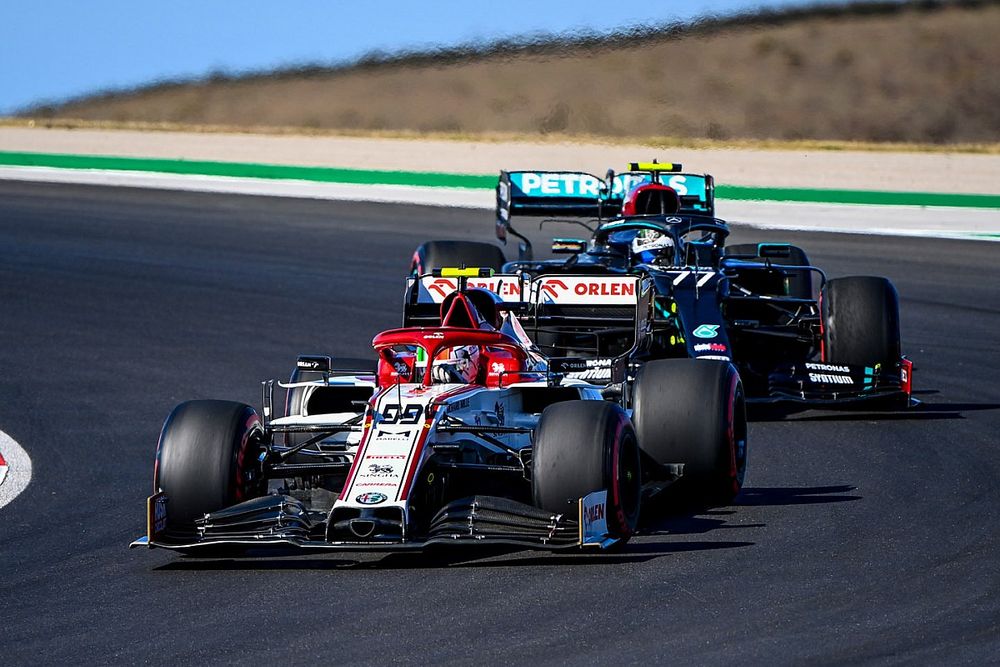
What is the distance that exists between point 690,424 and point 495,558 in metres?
1.81

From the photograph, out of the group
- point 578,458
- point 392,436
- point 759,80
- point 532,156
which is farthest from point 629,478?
point 532,156

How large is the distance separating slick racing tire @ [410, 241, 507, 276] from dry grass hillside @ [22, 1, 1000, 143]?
14505 millimetres

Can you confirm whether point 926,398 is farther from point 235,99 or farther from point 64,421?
point 235,99

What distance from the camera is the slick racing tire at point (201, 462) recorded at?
30.2ft

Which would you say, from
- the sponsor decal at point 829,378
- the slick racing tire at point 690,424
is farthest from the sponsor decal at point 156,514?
the sponsor decal at point 829,378

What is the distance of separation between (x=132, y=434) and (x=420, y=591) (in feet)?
19.1

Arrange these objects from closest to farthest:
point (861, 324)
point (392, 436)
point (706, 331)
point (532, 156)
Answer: point (392, 436) → point (706, 331) → point (861, 324) → point (532, 156)

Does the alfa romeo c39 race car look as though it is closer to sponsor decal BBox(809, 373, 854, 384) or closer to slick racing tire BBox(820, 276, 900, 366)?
sponsor decal BBox(809, 373, 854, 384)

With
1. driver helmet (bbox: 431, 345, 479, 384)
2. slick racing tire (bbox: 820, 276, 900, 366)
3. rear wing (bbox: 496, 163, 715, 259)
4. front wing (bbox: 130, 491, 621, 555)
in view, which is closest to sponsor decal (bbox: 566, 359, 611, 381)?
driver helmet (bbox: 431, 345, 479, 384)

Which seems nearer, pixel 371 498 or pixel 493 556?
pixel 371 498

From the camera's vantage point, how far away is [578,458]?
895cm

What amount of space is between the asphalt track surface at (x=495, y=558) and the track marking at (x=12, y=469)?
0.14 m

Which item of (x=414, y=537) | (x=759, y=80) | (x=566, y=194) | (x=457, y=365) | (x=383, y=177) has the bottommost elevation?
(x=414, y=537)

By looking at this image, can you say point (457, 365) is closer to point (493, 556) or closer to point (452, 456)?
point (452, 456)
